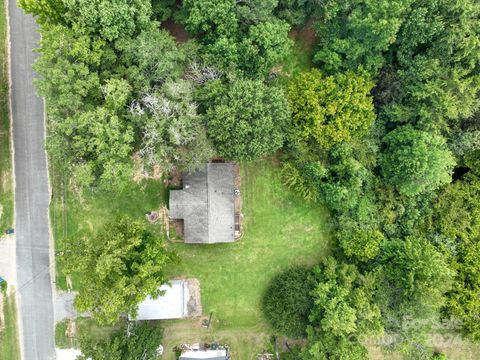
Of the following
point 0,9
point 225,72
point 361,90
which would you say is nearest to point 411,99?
point 361,90

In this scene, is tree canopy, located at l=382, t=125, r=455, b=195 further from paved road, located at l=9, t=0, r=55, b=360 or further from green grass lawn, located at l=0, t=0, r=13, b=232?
green grass lawn, located at l=0, t=0, r=13, b=232

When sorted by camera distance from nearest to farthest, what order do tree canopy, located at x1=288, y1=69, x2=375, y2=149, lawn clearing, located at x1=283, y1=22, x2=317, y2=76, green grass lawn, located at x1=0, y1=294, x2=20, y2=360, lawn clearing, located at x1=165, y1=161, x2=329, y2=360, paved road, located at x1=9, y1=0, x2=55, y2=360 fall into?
tree canopy, located at x1=288, y1=69, x2=375, y2=149
paved road, located at x1=9, y1=0, x2=55, y2=360
green grass lawn, located at x1=0, y1=294, x2=20, y2=360
lawn clearing, located at x1=165, y1=161, x2=329, y2=360
lawn clearing, located at x1=283, y1=22, x2=317, y2=76

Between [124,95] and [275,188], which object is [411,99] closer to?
[275,188]

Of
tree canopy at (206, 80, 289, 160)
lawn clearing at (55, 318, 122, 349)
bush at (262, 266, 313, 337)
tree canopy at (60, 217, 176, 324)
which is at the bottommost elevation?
lawn clearing at (55, 318, 122, 349)

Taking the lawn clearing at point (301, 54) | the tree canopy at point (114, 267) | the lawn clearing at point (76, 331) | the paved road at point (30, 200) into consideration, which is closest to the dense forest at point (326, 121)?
the lawn clearing at point (301, 54)

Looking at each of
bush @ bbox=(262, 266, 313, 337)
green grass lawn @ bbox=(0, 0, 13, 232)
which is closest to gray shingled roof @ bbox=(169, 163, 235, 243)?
bush @ bbox=(262, 266, 313, 337)

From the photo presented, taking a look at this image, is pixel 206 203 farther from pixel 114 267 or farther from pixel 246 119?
pixel 114 267
